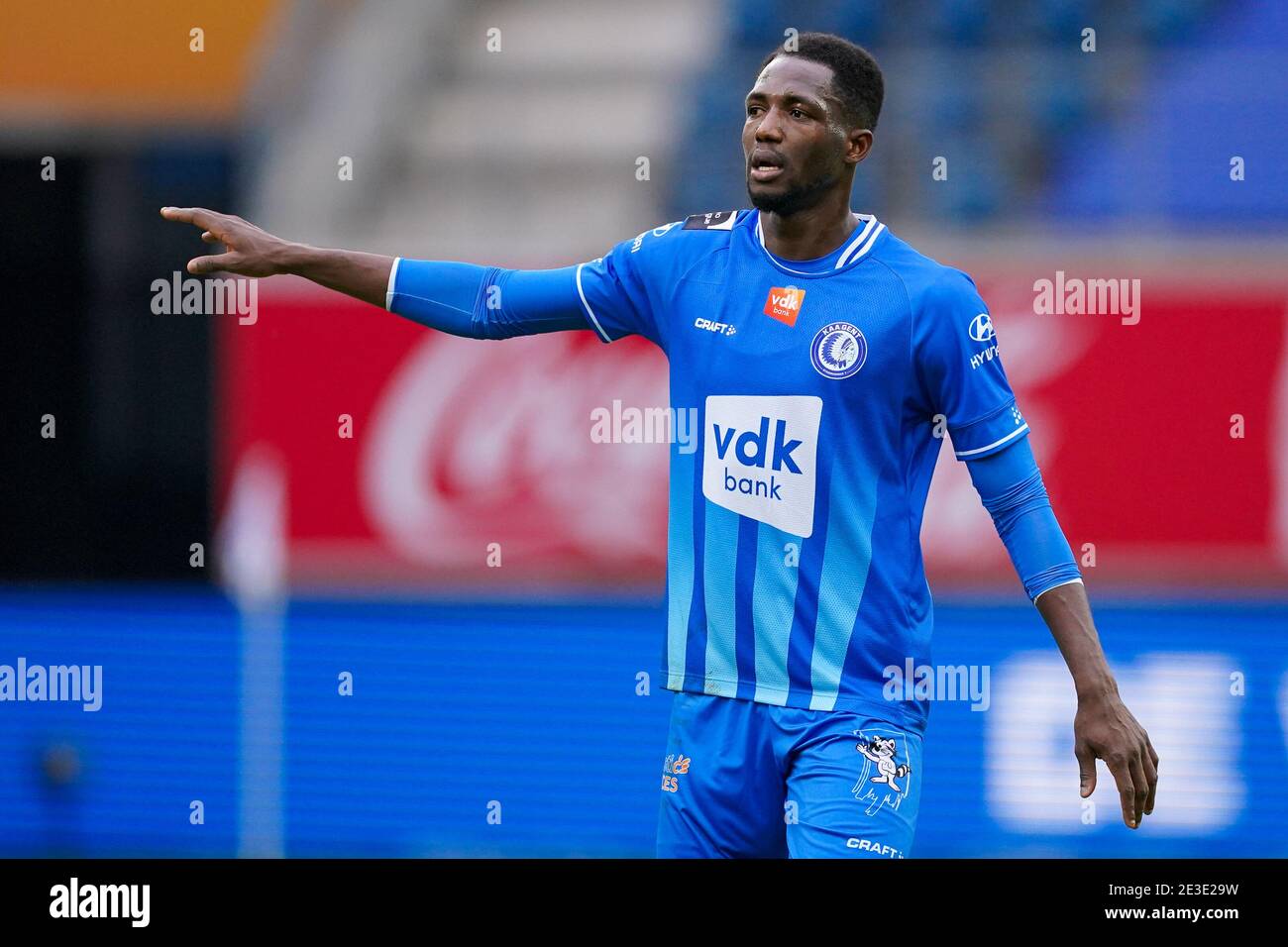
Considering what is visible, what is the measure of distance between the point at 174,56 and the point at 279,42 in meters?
0.71

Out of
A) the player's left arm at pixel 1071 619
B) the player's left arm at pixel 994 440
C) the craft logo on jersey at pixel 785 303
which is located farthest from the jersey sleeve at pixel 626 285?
the player's left arm at pixel 1071 619

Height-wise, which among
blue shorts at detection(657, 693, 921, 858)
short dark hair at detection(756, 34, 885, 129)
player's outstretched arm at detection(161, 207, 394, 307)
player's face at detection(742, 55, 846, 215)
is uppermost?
short dark hair at detection(756, 34, 885, 129)

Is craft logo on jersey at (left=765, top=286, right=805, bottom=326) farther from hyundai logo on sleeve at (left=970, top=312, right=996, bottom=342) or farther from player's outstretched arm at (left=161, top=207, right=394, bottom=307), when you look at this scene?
player's outstretched arm at (left=161, top=207, right=394, bottom=307)

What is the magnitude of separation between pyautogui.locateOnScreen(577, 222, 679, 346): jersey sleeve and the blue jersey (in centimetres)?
19

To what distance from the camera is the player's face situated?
4.06 m

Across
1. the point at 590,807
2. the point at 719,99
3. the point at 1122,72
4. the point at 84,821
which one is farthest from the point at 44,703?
the point at 1122,72

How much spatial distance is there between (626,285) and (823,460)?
67cm

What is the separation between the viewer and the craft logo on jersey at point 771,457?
4.04 meters

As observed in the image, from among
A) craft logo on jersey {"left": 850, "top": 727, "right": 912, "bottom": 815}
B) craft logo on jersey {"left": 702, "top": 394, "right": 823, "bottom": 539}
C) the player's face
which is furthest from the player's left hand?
the player's face

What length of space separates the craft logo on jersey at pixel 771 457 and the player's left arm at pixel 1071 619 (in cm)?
38

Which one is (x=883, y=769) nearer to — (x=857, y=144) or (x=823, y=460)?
(x=823, y=460)
